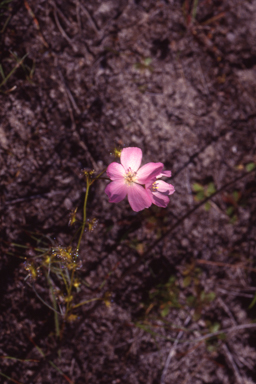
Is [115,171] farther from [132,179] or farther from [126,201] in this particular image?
[126,201]

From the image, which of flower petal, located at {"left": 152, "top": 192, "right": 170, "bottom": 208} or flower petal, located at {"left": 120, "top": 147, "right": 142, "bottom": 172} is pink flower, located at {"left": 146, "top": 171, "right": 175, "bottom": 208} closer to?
flower petal, located at {"left": 152, "top": 192, "right": 170, "bottom": 208}

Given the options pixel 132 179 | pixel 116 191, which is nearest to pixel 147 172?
pixel 132 179

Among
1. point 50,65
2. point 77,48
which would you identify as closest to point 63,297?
point 50,65

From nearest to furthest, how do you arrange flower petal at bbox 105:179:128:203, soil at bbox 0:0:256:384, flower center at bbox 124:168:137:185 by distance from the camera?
flower petal at bbox 105:179:128:203
flower center at bbox 124:168:137:185
soil at bbox 0:0:256:384

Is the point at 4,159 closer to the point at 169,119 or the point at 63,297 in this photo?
the point at 63,297

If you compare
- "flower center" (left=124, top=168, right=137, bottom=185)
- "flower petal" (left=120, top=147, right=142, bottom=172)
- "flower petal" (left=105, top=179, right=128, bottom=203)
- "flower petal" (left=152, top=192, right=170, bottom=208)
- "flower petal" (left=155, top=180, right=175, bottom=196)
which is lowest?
"flower petal" (left=152, top=192, right=170, bottom=208)

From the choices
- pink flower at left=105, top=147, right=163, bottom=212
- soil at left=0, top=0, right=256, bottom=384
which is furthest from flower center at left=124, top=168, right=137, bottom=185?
soil at left=0, top=0, right=256, bottom=384
